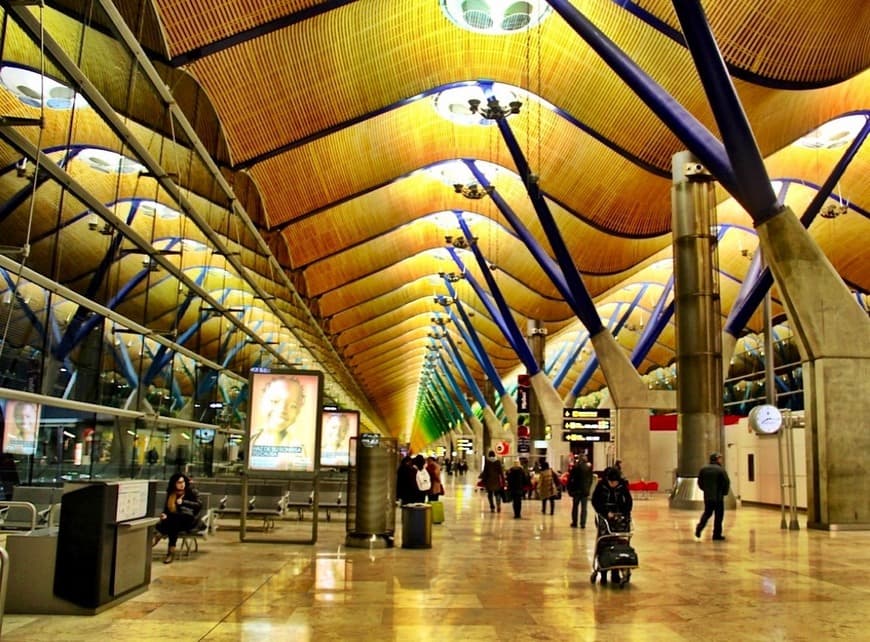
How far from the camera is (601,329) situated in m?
33.2

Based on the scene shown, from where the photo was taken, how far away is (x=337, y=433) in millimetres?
29094

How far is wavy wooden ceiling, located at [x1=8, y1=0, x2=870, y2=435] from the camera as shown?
65.6 ft

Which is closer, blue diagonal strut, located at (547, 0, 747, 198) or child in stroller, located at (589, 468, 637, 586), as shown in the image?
child in stroller, located at (589, 468, 637, 586)

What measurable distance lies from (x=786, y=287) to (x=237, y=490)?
39.3ft

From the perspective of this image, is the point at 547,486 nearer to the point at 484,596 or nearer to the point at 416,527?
the point at 416,527

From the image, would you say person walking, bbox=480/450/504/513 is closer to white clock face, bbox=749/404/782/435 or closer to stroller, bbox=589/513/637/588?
white clock face, bbox=749/404/782/435

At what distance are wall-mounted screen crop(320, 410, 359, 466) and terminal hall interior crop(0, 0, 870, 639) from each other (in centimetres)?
10

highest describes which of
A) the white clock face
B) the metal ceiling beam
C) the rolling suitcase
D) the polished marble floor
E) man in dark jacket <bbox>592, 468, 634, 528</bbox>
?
the metal ceiling beam

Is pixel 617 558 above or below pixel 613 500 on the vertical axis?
below

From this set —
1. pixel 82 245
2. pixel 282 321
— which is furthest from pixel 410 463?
pixel 282 321

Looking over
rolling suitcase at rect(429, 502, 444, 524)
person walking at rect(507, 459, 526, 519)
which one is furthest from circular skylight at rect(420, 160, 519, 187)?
rolling suitcase at rect(429, 502, 444, 524)

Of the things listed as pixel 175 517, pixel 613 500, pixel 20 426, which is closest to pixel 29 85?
pixel 20 426

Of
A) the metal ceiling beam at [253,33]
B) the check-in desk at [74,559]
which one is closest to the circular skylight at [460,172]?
the metal ceiling beam at [253,33]

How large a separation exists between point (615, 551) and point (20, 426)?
7.96m
